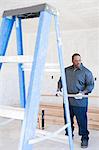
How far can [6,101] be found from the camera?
6.68 metres

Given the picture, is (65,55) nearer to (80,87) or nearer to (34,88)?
(80,87)

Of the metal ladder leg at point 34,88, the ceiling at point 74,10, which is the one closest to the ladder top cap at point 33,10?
the metal ladder leg at point 34,88

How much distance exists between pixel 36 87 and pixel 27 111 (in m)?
0.16

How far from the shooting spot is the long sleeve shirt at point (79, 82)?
368cm

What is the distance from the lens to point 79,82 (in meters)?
3.73

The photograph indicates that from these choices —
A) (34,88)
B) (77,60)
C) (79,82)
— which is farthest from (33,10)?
(79,82)

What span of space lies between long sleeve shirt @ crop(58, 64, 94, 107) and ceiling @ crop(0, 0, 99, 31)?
117 cm

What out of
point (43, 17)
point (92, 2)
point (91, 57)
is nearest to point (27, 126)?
point (43, 17)

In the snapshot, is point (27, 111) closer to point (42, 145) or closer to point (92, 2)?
point (42, 145)

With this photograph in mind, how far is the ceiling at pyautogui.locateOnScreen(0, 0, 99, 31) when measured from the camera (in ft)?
13.5

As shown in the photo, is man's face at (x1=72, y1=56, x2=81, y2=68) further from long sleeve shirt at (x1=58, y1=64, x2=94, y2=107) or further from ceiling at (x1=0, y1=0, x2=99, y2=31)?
ceiling at (x1=0, y1=0, x2=99, y2=31)

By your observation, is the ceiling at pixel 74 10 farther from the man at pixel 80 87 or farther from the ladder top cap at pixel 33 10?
the ladder top cap at pixel 33 10

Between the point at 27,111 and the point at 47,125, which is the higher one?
the point at 27,111

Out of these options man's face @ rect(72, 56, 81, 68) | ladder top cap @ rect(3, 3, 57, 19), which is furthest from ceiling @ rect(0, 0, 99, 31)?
→ ladder top cap @ rect(3, 3, 57, 19)
